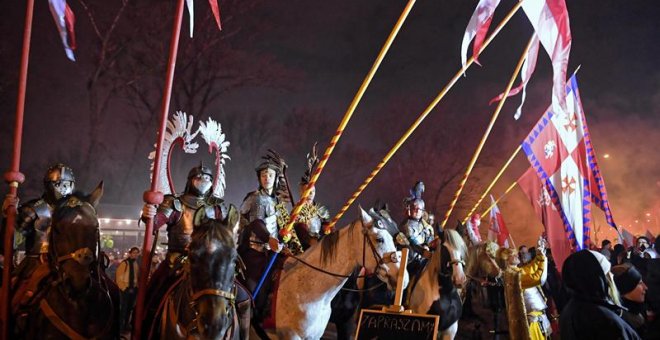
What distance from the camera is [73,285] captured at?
12.3ft

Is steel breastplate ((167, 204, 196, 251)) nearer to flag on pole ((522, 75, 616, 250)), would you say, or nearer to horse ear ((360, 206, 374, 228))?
horse ear ((360, 206, 374, 228))

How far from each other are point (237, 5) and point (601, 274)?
18221 millimetres

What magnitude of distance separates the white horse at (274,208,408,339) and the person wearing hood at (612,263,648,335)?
2099 mm

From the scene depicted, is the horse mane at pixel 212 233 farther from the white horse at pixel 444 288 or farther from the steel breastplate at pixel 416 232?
the steel breastplate at pixel 416 232

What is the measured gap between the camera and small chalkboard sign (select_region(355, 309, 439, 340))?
3455 mm

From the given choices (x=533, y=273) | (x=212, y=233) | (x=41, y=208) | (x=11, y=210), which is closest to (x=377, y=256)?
(x=212, y=233)

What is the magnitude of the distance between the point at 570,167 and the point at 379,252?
339 centimetres

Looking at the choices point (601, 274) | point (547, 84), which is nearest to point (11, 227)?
point (601, 274)

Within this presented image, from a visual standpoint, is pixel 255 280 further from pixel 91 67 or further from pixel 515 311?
pixel 91 67

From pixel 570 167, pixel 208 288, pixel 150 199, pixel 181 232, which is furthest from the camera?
pixel 570 167

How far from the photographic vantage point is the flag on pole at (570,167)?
599 centimetres

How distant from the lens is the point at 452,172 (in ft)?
75.4

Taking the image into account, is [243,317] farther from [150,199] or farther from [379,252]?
[379,252]

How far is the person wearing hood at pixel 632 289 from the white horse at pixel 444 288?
7.33 ft
